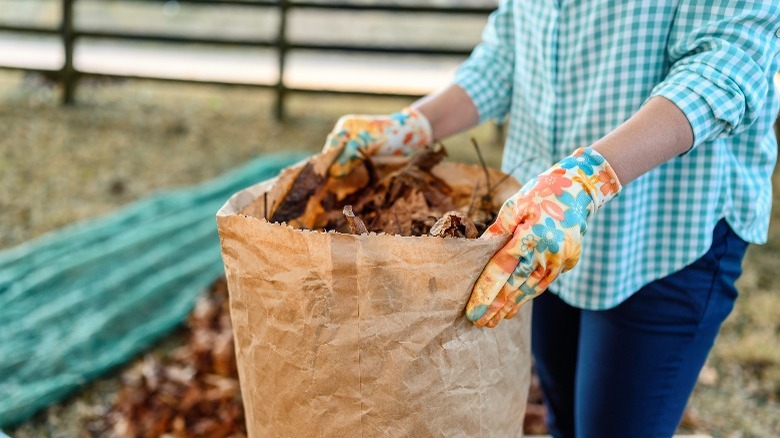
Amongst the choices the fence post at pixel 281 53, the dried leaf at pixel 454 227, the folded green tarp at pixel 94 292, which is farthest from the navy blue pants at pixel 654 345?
the fence post at pixel 281 53

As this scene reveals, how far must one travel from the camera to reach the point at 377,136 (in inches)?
56.2

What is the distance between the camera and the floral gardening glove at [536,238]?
0.99m

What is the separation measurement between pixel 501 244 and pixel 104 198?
328 centimetres

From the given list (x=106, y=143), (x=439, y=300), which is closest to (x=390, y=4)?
(x=106, y=143)

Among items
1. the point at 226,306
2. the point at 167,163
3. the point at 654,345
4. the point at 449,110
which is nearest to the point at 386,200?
the point at 449,110

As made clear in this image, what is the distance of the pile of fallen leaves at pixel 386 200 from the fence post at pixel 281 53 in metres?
3.93

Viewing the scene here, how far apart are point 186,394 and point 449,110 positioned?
1331mm

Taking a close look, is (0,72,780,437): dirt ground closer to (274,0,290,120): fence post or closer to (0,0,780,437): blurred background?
(0,0,780,437): blurred background

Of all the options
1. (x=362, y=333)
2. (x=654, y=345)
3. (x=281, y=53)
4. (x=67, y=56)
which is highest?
(x=362, y=333)

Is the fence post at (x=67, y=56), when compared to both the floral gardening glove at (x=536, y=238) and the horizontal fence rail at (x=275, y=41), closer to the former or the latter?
the horizontal fence rail at (x=275, y=41)

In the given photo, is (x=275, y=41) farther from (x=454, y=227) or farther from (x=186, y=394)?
(x=454, y=227)

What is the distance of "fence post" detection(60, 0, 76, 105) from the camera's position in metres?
5.21

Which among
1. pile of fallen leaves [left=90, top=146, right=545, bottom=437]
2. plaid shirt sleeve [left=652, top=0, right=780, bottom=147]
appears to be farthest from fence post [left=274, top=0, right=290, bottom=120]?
plaid shirt sleeve [left=652, top=0, right=780, bottom=147]

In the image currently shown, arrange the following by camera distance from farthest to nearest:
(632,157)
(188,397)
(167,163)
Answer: (167,163), (188,397), (632,157)
